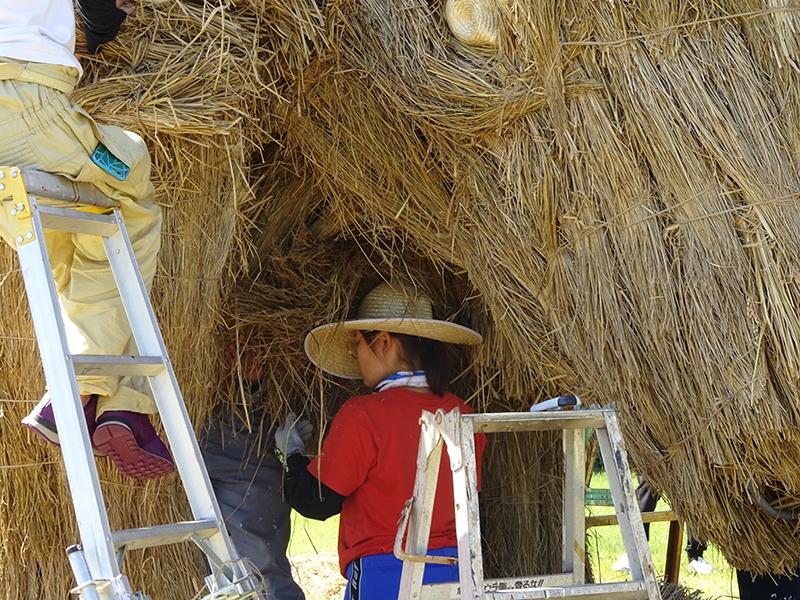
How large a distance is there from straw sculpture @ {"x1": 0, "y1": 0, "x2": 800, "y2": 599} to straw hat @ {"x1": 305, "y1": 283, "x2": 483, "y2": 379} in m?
0.24

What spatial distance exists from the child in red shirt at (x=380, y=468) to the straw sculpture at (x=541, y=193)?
A: 286 millimetres

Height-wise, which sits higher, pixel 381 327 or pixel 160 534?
pixel 381 327

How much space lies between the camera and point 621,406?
8.60 ft

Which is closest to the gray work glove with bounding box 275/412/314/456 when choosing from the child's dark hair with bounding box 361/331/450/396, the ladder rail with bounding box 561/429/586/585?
the child's dark hair with bounding box 361/331/450/396

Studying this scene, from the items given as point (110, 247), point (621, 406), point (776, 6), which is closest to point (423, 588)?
point (621, 406)

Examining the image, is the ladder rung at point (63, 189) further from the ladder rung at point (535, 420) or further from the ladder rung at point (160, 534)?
the ladder rung at point (535, 420)

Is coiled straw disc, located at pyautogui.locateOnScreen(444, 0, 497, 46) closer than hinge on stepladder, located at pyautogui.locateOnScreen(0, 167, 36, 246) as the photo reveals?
No

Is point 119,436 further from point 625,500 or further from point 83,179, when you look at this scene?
point 625,500

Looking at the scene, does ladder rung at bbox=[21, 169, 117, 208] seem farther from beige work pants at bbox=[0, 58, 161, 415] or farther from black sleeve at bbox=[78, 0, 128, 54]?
black sleeve at bbox=[78, 0, 128, 54]

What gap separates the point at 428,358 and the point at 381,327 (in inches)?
7.2

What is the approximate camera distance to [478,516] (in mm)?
1959

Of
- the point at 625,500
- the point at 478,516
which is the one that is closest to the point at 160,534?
the point at 478,516

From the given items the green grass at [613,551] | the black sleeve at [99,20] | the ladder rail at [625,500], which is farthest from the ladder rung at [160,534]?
the green grass at [613,551]

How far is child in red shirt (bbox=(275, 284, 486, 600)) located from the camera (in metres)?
2.76
